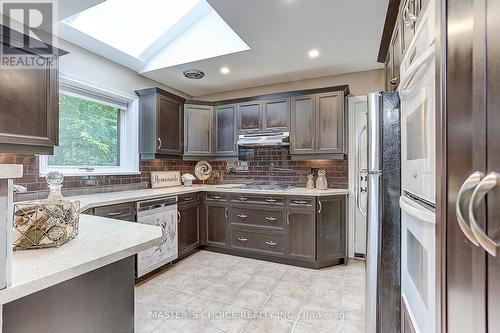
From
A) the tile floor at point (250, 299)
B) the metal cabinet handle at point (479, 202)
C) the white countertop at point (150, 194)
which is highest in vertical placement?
the metal cabinet handle at point (479, 202)

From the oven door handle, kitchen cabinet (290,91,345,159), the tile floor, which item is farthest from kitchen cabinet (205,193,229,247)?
the oven door handle

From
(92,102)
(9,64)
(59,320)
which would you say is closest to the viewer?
(59,320)

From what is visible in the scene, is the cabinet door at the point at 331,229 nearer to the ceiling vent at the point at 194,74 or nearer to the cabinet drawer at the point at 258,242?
the cabinet drawer at the point at 258,242

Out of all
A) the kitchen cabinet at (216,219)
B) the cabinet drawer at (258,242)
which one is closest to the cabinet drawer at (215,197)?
the kitchen cabinet at (216,219)

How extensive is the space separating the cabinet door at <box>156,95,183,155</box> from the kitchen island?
2301mm

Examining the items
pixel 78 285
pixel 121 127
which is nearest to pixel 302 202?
pixel 78 285

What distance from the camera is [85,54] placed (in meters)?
2.64

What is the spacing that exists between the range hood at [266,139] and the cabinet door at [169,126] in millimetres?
908

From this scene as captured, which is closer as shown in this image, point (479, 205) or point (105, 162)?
point (479, 205)

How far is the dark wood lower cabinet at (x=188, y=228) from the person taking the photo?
3098 millimetres

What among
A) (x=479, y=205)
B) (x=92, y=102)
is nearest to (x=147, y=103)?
(x=92, y=102)

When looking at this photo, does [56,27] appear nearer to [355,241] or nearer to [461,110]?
[461,110]

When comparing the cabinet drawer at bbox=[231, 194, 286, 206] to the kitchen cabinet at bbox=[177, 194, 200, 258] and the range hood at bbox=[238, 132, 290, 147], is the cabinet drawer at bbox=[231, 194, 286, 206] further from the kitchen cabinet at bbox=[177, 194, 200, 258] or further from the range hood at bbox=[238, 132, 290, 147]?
the range hood at bbox=[238, 132, 290, 147]

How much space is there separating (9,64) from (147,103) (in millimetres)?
1507
